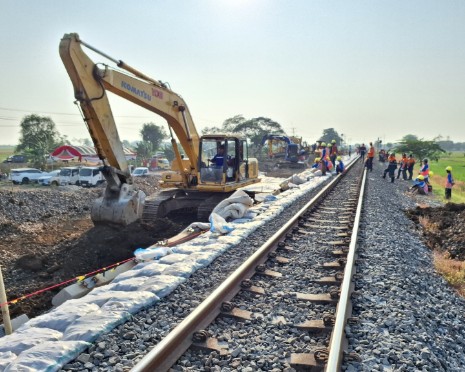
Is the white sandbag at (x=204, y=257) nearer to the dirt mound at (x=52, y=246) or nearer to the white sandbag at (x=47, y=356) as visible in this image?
the white sandbag at (x=47, y=356)

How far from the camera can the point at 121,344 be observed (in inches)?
127

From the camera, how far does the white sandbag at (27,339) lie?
10.4ft

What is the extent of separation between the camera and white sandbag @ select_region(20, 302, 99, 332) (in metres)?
3.58

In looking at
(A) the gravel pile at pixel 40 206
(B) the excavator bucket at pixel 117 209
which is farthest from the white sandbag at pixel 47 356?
(A) the gravel pile at pixel 40 206

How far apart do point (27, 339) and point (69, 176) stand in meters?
22.9

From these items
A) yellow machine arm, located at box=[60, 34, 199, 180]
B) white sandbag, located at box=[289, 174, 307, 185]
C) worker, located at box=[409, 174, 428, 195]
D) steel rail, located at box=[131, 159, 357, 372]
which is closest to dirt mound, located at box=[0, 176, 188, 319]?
yellow machine arm, located at box=[60, 34, 199, 180]

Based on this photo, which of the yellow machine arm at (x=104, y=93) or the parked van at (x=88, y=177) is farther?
the parked van at (x=88, y=177)

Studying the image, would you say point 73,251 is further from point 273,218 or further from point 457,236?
point 457,236

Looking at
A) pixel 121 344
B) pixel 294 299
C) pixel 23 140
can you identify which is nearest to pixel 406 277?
pixel 294 299

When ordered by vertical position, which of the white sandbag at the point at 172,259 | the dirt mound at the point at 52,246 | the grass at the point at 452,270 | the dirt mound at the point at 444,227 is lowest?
the dirt mound at the point at 52,246

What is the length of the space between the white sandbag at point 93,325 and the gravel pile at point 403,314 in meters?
2.08

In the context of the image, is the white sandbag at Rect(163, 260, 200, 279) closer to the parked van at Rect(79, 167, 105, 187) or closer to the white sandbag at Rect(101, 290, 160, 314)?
the white sandbag at Rect(101, 290, 160, 314)

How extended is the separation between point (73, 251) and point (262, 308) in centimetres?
610

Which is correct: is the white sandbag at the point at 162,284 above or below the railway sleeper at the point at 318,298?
above
